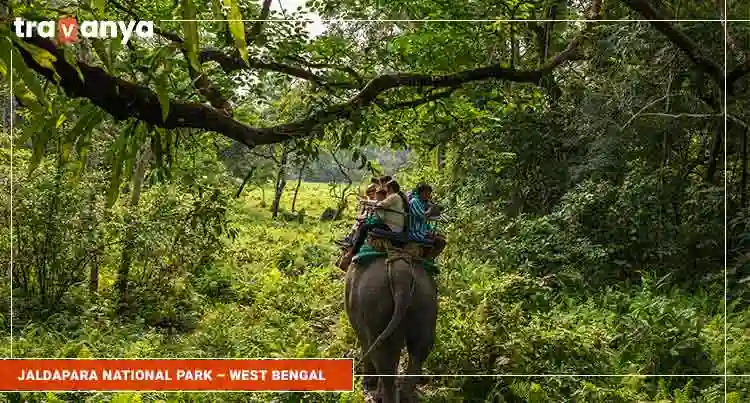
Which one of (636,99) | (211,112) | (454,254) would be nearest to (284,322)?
(454,254)

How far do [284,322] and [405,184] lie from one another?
3318 mm

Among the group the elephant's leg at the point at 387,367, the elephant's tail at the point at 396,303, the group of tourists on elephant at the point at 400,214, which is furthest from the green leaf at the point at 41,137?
the elephant's leg at the point at 387,367

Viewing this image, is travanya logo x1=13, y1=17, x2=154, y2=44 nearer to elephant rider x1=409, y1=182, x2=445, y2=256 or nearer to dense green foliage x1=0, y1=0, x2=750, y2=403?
dense green foliage x1=0, y1=0, x2=750, y2=403

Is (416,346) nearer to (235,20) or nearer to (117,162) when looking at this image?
(117,162)

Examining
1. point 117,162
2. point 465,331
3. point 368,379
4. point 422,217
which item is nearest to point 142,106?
point 117,162

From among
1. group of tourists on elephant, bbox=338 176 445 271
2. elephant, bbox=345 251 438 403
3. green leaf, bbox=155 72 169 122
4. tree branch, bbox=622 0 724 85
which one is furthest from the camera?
tree branch, bbox=622 0 724 85

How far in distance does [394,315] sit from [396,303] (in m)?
0.08

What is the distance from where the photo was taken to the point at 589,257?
8453mm

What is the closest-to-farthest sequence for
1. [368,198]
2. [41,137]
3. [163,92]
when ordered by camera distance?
[163,92] → [41,137] → [368,198]

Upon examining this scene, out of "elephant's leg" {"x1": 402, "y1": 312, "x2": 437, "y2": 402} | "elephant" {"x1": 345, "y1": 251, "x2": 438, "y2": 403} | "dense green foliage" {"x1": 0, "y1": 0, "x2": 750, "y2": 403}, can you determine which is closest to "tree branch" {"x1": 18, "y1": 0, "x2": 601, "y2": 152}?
"dense green foliage" {"x1": 0, "y1": 0, "x2": 750, "y2": 403}

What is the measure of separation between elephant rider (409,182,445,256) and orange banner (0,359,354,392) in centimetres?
106

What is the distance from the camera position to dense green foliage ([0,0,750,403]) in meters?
5.45

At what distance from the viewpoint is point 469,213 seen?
30.6 ft

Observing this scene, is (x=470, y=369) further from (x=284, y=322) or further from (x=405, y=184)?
(x=405, y=184)
